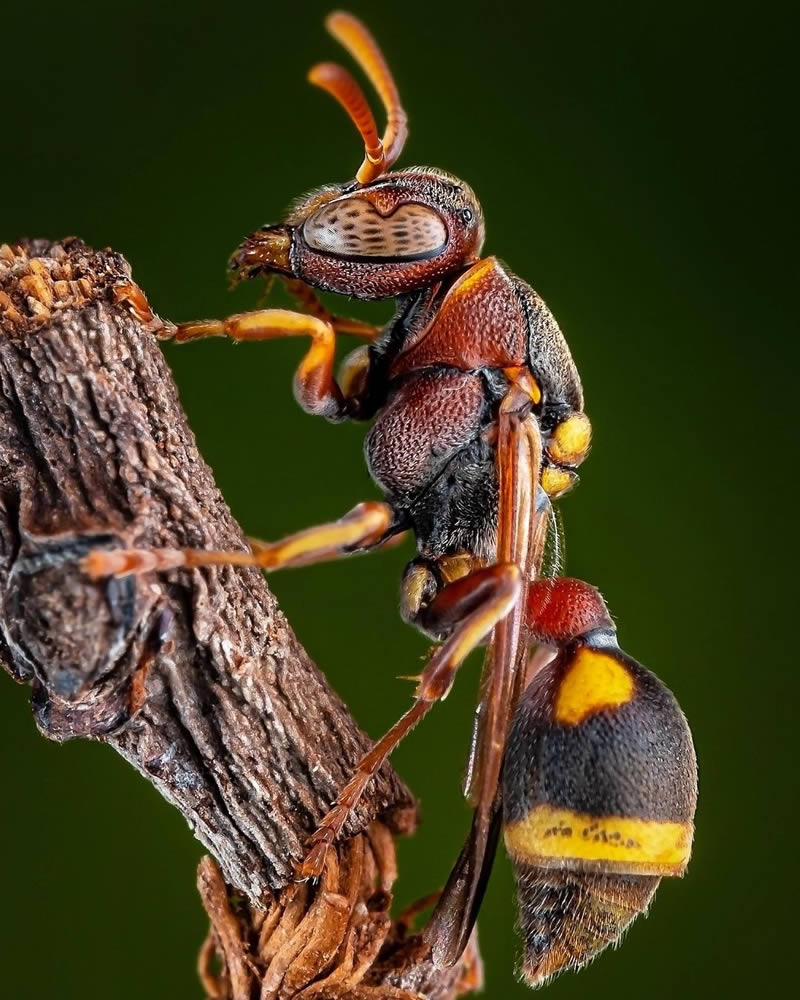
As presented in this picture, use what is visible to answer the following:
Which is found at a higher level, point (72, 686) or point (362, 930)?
point (72, 686)

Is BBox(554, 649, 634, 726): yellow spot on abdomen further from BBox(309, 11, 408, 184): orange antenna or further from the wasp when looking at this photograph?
BBox(309, 11, 408, 184): orange antenna

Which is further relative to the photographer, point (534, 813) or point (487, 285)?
point (487, 285)

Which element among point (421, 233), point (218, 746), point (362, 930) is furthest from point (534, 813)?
point (421, 233)

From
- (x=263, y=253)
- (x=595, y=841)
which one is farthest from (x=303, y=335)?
(x=595, y=841)

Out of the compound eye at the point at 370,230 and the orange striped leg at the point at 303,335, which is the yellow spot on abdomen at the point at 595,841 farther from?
the compound eye at the point at 370,230

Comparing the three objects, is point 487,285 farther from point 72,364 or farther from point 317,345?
point 72,364

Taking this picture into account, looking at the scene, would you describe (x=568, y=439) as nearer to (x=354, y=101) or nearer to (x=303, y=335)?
(x=303, y=335)
